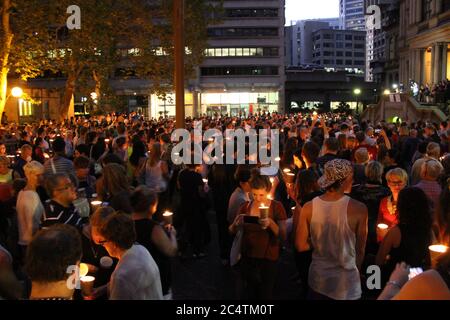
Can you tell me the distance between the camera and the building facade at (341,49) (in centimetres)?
16738

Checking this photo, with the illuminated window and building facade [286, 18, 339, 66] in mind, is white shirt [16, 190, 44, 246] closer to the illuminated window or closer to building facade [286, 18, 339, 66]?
the illuminated window

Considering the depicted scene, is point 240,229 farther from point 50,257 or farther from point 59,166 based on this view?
point 59,166

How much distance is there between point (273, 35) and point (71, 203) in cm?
6947

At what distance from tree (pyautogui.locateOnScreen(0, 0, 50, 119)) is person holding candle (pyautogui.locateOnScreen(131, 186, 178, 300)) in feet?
60.2

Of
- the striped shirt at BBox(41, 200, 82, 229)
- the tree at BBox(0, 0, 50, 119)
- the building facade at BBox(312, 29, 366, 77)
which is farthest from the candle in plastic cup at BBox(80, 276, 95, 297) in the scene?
the building facade at BBox(312, 29, 366, 77)

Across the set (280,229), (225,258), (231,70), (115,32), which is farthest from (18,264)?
(231,70)

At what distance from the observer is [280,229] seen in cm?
493

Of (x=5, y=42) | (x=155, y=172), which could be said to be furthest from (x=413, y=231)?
(x=5, y=42)

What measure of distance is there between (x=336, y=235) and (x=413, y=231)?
73 centimetres

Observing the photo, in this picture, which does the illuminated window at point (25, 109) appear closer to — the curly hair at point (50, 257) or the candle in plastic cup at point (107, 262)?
the candle in plastic cup at point (107, 262)

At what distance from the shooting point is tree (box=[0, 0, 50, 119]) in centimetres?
2125

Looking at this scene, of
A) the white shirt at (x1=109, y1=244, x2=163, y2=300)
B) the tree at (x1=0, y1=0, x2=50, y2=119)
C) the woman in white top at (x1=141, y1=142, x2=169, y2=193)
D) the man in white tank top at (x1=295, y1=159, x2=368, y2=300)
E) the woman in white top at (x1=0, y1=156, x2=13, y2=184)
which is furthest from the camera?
the tree at (x1=0, y1=0, x2=50, y2=119)

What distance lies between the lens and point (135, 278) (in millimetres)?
3346

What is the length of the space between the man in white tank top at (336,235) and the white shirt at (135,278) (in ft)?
4.45
